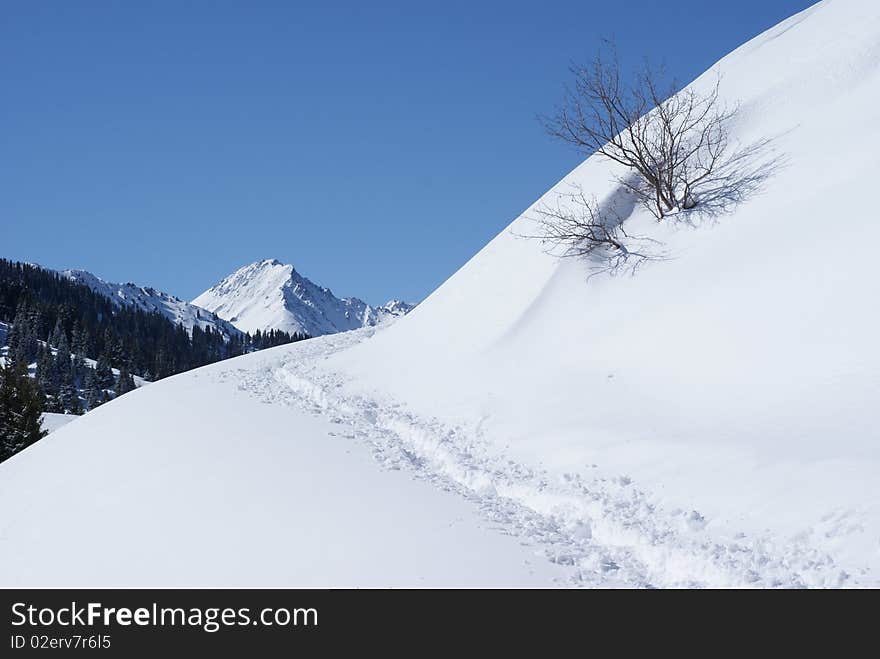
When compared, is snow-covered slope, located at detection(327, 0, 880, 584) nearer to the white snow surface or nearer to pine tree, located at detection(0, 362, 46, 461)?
pine tree, located at detection(0, 362, 46, 461)

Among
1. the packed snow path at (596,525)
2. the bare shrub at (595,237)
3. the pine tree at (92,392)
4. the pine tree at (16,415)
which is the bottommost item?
the packed snow path at (596,525)

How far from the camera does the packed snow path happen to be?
21.2ft

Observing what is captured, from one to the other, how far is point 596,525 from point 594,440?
8.24 feet

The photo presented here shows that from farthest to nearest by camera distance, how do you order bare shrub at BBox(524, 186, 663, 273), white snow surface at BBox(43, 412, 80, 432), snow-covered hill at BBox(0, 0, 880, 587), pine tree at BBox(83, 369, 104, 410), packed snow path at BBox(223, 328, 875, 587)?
pine tree at BBox(83, 369, 104, 410) < white snow surface at BBox(43, 412, 80, 432) < bare shrub at BBox(524, 186, 663, 273) < snow-covered hill at BBox(0, 0, 880, 587) < packed snow path at BBox(223, 328, 875, 587)

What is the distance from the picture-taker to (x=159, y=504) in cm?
1063

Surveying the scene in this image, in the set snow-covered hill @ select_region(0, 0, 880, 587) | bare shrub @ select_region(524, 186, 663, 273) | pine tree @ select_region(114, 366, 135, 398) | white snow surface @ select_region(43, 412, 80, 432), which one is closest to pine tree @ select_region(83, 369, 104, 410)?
pine tree @ select_region(114, 366, 135, 398)

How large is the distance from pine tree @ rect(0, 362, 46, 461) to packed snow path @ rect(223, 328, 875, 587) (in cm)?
2925

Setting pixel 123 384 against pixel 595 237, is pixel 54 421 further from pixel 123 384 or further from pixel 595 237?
pixel 123 384

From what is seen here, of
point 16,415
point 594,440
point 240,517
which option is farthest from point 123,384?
point 594,440

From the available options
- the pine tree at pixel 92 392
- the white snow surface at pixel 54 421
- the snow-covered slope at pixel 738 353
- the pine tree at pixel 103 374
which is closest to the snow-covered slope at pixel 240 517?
the snow-covered slope at pixel 738 353

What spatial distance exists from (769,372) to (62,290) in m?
201

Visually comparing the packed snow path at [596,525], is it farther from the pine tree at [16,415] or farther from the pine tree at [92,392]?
the pine tree at [92,392]

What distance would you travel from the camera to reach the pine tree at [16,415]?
3541cm

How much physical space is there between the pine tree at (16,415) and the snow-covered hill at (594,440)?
19881mm
